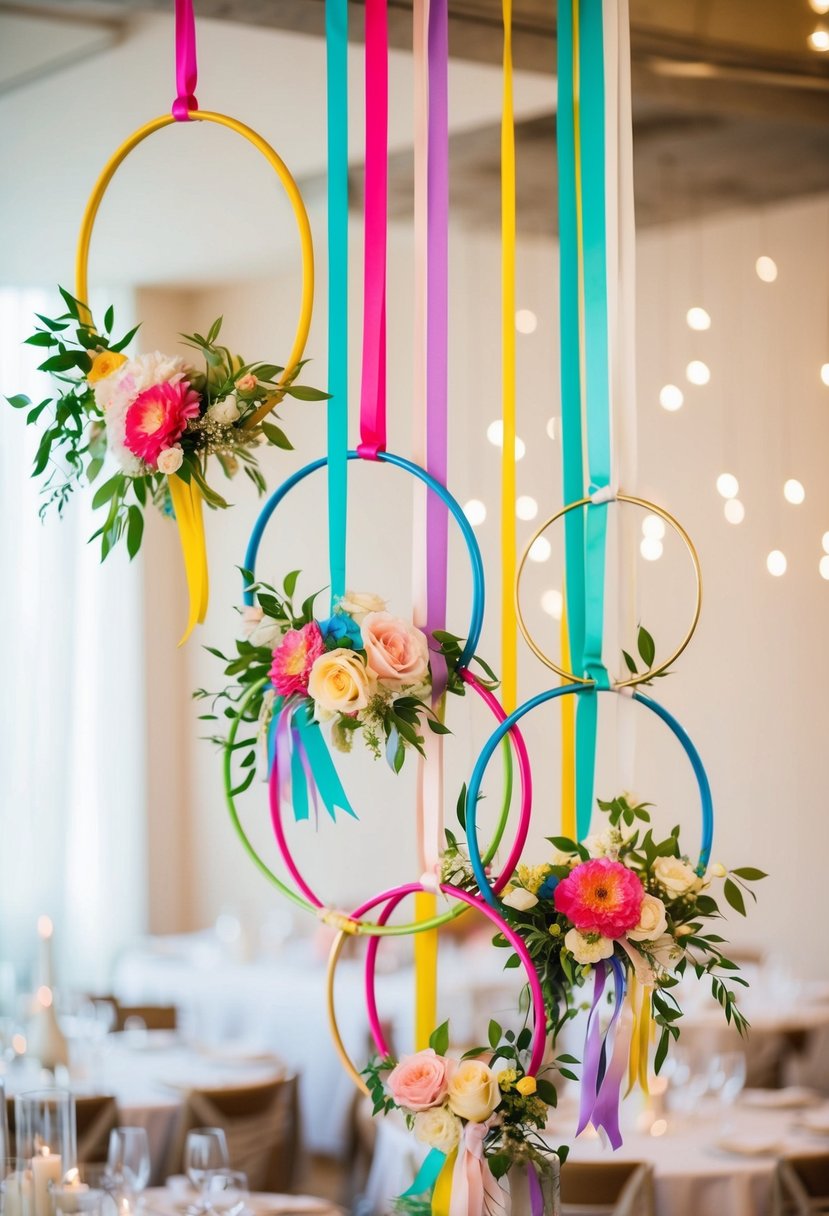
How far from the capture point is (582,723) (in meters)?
2.00

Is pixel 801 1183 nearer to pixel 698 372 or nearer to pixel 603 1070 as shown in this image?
pixel 603 1070

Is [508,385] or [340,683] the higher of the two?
[508,385]

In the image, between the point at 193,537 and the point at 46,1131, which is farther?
the point at 46,1131

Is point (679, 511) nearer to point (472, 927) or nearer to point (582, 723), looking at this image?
point (472, 927)

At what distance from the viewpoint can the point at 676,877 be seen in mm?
1759

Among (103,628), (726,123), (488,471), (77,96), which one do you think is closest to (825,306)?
(726,123)

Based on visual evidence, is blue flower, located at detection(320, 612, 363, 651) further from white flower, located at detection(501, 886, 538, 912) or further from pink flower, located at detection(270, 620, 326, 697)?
white flower, located at detection(501, 886, 538, 912)

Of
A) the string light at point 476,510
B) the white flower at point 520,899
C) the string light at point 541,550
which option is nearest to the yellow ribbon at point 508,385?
the white flower at point 520,899

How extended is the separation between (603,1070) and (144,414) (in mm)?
1033

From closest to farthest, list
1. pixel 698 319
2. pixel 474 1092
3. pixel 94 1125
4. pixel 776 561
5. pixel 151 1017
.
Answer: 1. pixel 474 1092
2. pixel 94 1125
3. pixel 151 1017
4. pixel 776 561
5. pixel 698 319

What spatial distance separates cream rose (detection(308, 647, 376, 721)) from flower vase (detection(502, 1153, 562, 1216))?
0.60 metres

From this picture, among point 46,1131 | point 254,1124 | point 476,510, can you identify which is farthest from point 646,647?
point 476,510

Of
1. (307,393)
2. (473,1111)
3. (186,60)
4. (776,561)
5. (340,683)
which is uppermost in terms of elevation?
(186,60)

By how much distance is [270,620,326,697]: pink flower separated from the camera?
1734 mm
